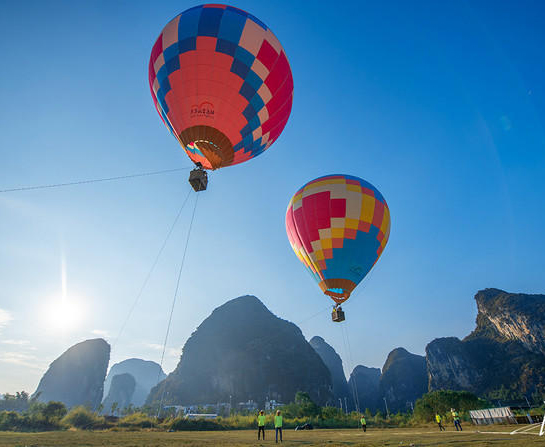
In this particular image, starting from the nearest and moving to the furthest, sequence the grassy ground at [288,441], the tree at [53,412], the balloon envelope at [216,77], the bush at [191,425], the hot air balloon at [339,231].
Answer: the grassy ground at [288,441] < the balloon envelope at [216,77] < the hot air balloon at [339,231] < the tree at [53,412] < the bush at [191,425]

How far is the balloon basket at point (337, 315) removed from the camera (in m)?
14.2

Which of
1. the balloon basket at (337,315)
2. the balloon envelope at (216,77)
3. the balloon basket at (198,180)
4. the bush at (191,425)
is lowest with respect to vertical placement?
the bush at (191,425)

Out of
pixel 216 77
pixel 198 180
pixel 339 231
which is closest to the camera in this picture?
pixel 216 77

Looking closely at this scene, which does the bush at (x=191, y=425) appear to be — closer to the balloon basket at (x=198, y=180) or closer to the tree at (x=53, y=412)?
the tree at (x=53, y=412)

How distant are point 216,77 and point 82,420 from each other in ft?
74.5

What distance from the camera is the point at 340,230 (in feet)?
47.8

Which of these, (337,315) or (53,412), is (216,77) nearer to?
(337,315)

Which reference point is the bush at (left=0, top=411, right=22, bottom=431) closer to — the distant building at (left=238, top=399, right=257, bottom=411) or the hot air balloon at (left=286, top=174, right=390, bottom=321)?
the hot air balloon at (left=286, top=174, right=390, bottom=321)

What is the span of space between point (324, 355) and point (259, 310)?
65.8 metres

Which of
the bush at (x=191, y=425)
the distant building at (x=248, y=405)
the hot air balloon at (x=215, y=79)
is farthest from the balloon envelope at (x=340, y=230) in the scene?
the distant building at (x=248, y=405)

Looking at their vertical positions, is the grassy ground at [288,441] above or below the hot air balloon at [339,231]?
below

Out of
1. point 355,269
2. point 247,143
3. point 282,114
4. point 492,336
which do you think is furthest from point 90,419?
point 492,336

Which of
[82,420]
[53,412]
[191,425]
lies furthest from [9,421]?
[191,425]

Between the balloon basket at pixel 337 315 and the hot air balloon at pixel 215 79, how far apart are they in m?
8.96
